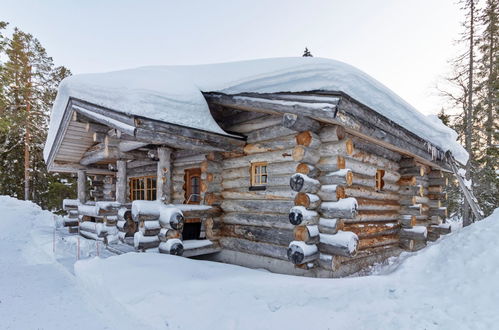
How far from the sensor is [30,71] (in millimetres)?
20828

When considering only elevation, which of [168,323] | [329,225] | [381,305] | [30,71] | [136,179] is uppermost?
[30,71]


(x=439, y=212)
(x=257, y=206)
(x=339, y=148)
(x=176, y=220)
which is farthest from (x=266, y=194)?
(x=439, y=212)

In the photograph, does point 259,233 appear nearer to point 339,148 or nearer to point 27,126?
point 339,148

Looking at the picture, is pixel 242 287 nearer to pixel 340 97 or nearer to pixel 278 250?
pixel 278 250

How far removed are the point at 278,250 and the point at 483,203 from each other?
14.5m

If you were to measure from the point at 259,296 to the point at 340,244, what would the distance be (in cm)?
186

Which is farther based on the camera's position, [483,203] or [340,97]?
[483,203]

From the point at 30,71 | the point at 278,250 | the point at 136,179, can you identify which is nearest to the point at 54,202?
the point at 30,71

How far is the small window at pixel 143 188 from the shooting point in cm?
1065

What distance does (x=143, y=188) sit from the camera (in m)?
11.1

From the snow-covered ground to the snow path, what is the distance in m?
0.02

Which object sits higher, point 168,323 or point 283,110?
point 283,110

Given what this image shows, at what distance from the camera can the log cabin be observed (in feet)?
17.5

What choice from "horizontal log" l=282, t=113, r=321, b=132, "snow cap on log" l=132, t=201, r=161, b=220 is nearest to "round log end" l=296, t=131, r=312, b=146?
"horizontal log" l=282, t=113, r=321, b=132
